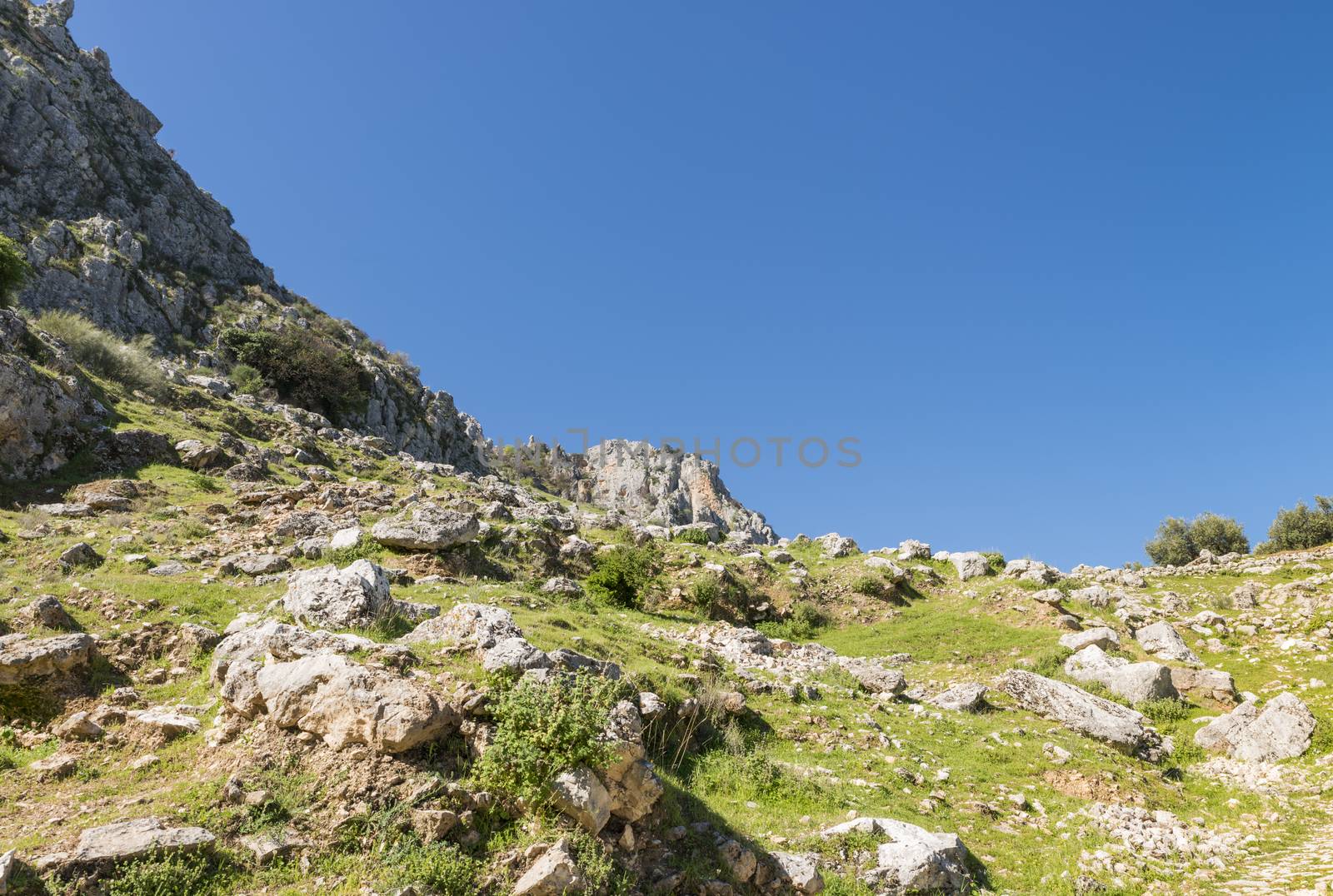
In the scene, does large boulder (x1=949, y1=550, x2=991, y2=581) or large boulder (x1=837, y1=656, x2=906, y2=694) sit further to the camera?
large boulder (x1=949, y1=550, x2=991, y2=581)

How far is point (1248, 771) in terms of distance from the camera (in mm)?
12750

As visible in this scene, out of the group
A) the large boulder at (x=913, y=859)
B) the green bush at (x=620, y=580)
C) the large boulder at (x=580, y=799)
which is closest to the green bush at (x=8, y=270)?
the green bush at (x=620, y=580)

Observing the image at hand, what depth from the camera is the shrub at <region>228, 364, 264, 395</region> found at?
43062mm

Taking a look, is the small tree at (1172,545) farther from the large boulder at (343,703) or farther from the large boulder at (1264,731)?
the large boulder at (343,703)

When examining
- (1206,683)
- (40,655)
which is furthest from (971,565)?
(40,655)

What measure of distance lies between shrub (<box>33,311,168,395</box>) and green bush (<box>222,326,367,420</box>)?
1402 cm

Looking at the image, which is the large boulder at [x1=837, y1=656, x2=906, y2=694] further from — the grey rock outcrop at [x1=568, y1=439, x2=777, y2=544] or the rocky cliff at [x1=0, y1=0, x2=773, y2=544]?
the grey rock outcrop at [x1=568, y1=439, x2=777, y2=544]

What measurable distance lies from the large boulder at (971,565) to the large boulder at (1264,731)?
15.5 m

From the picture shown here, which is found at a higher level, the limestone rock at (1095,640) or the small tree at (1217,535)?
the small tree at (1217,535)

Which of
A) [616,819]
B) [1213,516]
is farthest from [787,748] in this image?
[1213,516]

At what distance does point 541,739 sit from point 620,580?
1588 centimetres

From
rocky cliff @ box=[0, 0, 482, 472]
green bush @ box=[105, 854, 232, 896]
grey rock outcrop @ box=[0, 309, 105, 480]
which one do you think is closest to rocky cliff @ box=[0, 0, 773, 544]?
rocky cliff @ box=[0, 0, 482, 472]

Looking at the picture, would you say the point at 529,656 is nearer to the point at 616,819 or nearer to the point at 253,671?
the point at 616,819

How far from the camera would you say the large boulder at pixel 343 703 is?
718cm
